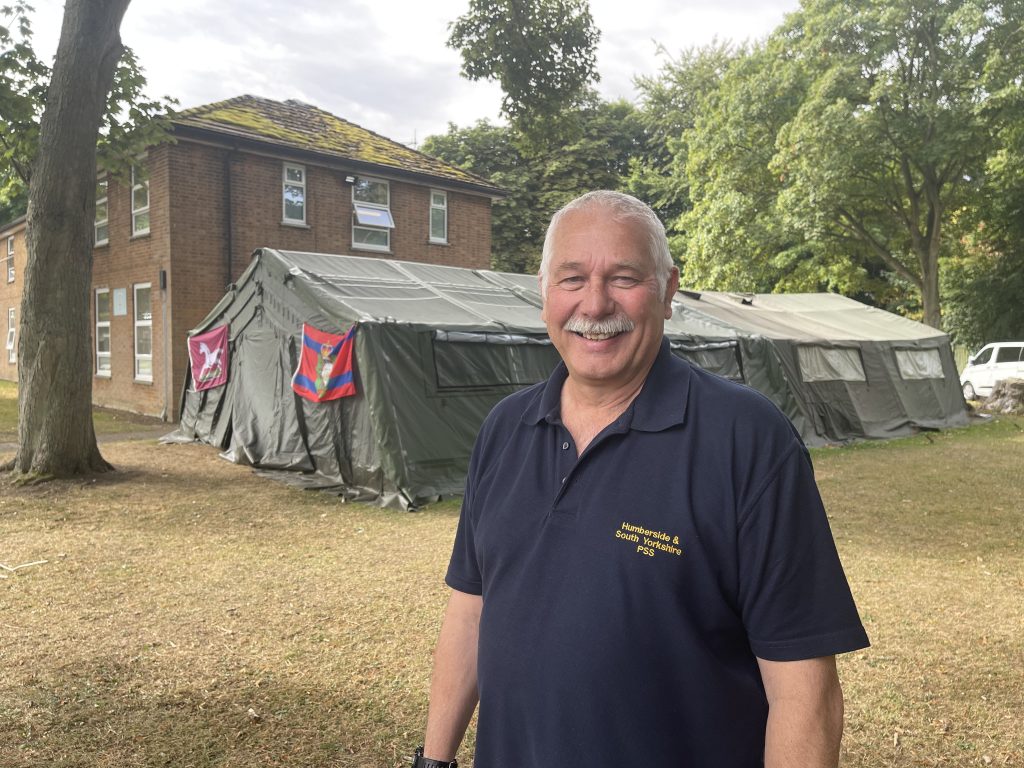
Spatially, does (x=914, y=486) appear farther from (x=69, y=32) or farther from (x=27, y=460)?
(x=69, y=32)

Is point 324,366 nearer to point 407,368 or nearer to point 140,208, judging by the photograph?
point 407,368

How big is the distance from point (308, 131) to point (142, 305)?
18.0 feet

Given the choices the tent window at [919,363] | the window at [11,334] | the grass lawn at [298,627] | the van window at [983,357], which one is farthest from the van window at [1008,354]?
the window at [11,334]

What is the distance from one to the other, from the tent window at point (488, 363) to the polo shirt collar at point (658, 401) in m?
7.75

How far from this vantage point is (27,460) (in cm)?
907

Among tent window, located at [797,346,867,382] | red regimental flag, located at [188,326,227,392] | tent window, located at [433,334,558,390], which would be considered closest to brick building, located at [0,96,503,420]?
red regimental flag, located at [188,326,227,392]

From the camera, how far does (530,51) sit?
11.1 metres

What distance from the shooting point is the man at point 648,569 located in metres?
1.37

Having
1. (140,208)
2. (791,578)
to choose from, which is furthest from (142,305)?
(791,578)

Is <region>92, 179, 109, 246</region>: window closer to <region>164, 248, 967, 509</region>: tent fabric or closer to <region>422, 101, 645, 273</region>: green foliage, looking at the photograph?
<region>164, 248, 967, 509</region>: tent fabric

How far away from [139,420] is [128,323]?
2593mm

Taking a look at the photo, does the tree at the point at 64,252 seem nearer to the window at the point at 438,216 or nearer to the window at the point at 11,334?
the window at the point at 438,216

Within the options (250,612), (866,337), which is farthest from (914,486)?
(250,612)

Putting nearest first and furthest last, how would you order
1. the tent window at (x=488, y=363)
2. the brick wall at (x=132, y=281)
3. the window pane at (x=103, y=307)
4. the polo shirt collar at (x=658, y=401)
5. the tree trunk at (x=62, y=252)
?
the polo shirt collar at (x=658, y=401) < the tree trunk at (x=62, y=252) < the tent window at (x=488, y=363) < the brick wall at (x=132, y=281) < the window pane at (x=103, y=307)
